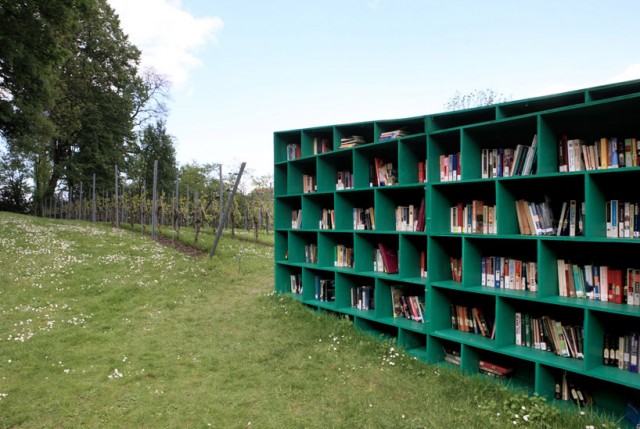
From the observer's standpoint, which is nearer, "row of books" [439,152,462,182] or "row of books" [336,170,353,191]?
"row of books" [439,152,462,182]

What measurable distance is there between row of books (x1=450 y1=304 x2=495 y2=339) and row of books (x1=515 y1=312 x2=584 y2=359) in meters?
0.48

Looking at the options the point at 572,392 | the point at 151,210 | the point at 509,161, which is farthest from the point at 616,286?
the point at 151,210

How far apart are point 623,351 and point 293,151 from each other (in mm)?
7186

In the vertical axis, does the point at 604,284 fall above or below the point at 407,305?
above

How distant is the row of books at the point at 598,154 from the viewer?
4.34 m

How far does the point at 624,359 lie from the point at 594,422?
0.78m

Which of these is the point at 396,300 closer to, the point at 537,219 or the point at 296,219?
the point at 537,219

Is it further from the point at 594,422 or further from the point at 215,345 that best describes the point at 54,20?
the point at 594,422

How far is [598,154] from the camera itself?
4562 mm

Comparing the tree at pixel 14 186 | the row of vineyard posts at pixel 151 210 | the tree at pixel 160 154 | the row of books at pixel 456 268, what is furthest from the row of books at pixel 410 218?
the tree at pixel 14 186

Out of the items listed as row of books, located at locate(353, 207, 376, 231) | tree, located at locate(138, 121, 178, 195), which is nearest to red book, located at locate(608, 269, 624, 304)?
row of books, located at locate(353, 207, 376, 231)

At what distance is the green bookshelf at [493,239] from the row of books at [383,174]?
0.07 ft

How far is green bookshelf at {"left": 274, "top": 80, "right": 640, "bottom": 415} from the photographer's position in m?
4.39

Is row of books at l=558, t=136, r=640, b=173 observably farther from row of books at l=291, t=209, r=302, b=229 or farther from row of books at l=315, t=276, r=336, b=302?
row of books at l=291, t=209, r=302, b=229
